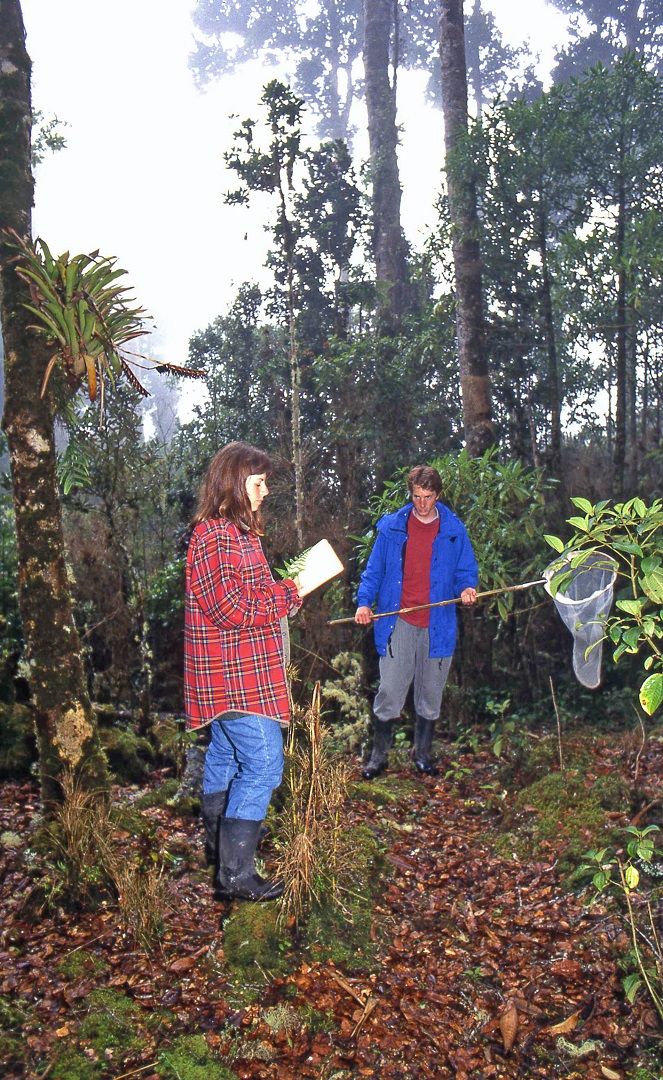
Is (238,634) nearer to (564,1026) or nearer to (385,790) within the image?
(564,1026)

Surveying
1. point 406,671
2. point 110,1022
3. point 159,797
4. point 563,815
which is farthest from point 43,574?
point 563,815

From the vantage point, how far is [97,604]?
8391 millimetres

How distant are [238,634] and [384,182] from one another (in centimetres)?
1378

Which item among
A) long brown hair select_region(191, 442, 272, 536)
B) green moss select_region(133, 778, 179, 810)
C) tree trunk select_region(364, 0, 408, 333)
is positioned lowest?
green moss select_region(133, 778, 179, 810)

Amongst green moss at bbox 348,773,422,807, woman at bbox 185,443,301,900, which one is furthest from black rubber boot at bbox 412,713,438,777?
woman at bbox 185,443,301,900

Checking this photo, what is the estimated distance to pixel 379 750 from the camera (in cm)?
536

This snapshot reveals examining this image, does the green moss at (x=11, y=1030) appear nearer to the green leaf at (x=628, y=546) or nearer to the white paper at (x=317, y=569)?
the white paper at (x=317, y=569)

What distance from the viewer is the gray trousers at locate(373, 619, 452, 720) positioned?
5098mm

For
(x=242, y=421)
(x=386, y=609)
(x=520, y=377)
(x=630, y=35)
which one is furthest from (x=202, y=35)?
(x=386, y=609)

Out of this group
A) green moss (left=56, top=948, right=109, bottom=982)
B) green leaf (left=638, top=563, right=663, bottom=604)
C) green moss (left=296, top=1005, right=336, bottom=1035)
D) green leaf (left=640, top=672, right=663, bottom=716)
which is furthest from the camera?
green moss (left=56, top=948, right=109, bottom=982)

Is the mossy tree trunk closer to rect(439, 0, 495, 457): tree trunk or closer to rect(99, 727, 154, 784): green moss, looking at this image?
rect(99, 727, 154, 784): green moss

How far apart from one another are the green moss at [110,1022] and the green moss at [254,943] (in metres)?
0.43

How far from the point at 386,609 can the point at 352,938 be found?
206 cm

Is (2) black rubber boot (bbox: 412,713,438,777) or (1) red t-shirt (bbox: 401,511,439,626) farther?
(2) black rubber boot (bbox: 412,713,438,777)
